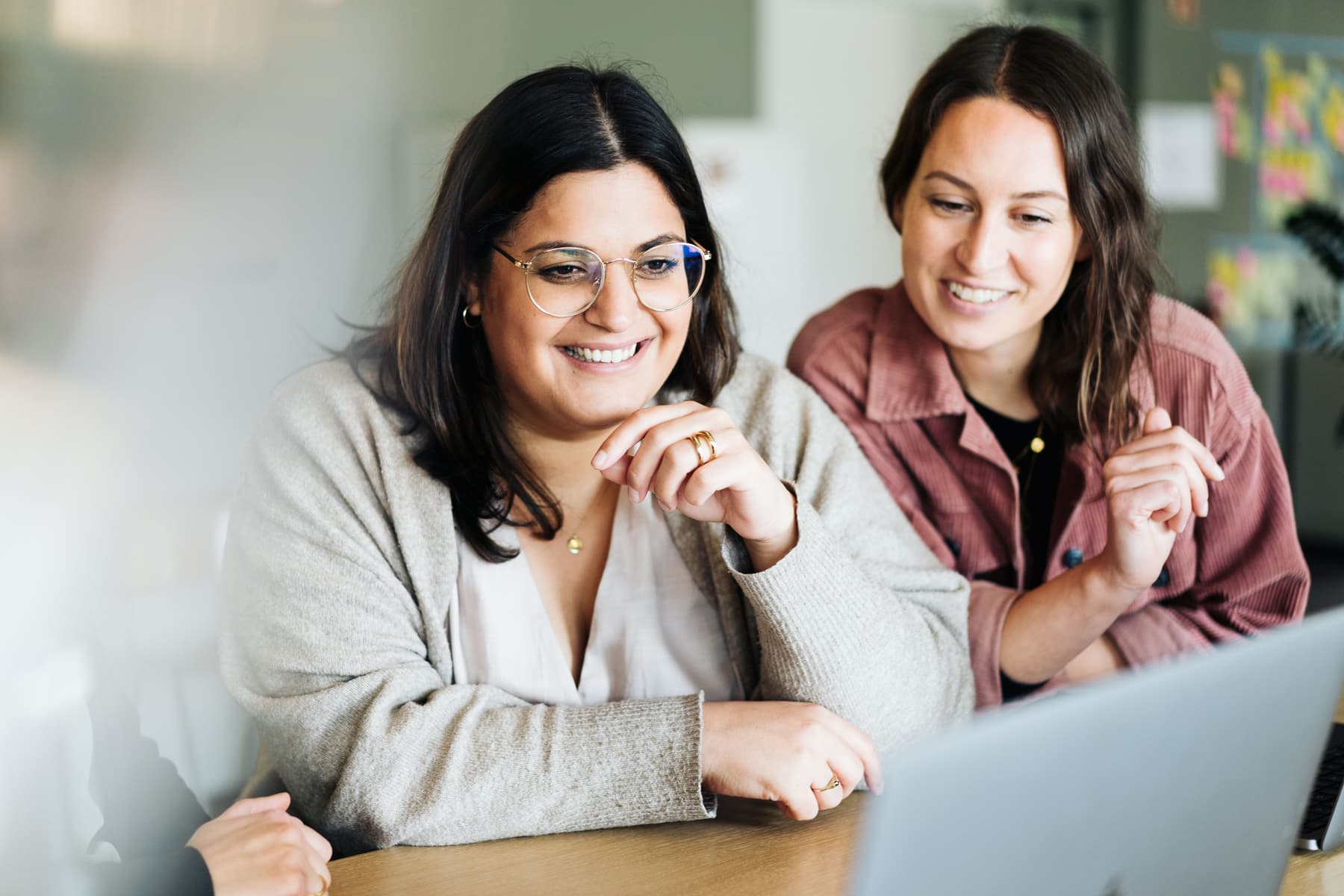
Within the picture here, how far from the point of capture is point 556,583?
4.03 feet

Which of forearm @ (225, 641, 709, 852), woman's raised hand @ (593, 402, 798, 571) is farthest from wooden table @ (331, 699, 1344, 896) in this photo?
woman's raised hand @ (593, 402, 798, 571)

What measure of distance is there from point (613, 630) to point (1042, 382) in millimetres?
596

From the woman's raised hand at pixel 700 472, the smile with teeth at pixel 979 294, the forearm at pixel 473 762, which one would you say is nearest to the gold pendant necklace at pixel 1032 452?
the smile with teeth at pixel 979 294

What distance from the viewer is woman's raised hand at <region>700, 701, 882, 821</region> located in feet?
3.18

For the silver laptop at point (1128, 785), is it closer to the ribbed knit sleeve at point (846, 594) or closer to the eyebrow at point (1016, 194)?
the ribbed knit sleeve at point (846, 594)

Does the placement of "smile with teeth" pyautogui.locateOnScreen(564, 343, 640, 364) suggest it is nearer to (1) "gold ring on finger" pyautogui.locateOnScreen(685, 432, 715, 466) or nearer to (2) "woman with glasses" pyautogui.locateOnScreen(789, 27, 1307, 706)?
(1) "gold ring on finger" pyautogui.locateOnScreen(685, 432, 715, 466)

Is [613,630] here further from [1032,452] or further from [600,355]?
[1032,452]

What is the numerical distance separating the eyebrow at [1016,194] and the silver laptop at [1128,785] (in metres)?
0.74

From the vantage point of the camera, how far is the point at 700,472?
1005 millimetres

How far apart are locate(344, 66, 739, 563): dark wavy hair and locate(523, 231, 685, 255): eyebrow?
0.12ft

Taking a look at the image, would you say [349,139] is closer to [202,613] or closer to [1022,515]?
[202,613]

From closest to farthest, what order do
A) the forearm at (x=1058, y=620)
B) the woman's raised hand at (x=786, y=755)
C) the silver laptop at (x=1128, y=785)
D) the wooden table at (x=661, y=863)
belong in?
the silver laptop at (x=1128, y=785)
the wooden table at (x=661, y=863)
the woman's raised hand at (x=786, y=755)
the forearm at (x=1058, y=620)

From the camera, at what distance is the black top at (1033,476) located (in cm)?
143

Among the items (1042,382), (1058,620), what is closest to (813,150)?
(1042,382)
